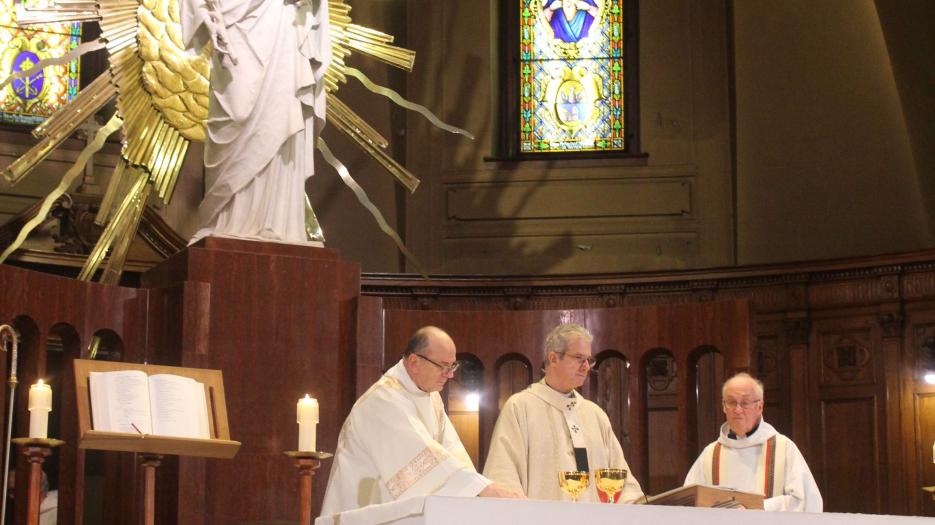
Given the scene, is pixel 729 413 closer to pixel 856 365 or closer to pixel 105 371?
pixel 105 371

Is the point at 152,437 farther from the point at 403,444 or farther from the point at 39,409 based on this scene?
the point at 403,444

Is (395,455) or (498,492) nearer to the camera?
(498,492)

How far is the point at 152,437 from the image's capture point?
653 cm

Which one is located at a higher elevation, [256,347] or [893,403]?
[256,347]

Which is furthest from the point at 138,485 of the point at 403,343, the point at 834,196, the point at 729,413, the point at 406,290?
the point at 834,196

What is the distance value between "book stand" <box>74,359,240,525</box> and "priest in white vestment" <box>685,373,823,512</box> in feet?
7.93

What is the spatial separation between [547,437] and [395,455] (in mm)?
1277

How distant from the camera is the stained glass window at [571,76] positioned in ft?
48.1

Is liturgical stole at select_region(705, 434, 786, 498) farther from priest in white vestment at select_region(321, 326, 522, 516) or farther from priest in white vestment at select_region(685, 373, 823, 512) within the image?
priest in white vestment at select_region(321, 326, 522, 516)

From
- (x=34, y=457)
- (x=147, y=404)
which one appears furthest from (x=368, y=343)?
(x=34, y=457)

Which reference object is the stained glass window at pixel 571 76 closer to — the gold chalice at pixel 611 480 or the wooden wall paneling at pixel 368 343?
the wooden wall paneling at pixel 368 343

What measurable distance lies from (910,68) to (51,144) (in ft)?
24.0

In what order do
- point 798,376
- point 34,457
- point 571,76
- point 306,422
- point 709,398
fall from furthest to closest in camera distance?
point 571,76 → point 709,398 → point 798,376 → point 306,422 → point 34,457

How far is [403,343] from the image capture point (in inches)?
374
